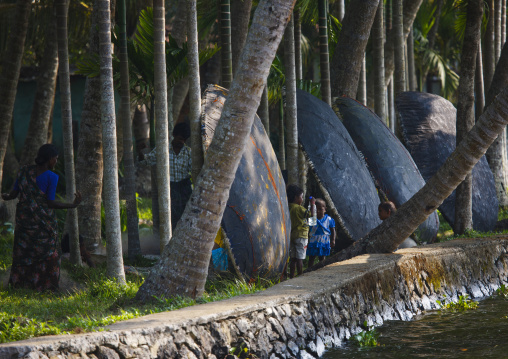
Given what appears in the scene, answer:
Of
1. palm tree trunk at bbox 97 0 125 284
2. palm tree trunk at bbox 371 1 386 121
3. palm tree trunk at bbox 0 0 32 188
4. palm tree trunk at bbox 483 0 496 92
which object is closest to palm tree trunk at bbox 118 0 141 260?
palm tree trunk at bbox 97 0 125 284

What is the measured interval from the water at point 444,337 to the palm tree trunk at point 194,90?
94.6 inches

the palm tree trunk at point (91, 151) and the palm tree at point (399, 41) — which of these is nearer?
the palm tree trunk at point (91, 151)

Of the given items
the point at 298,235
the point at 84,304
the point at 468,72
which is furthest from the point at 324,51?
the point at 84,304

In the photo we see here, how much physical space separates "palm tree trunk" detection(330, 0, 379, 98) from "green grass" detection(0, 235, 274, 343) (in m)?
4.92

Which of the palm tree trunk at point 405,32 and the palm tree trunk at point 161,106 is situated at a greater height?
the palm tree trunk at point 405,32

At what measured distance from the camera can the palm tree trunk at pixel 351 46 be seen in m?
9.74

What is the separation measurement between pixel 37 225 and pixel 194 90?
6.70 ft

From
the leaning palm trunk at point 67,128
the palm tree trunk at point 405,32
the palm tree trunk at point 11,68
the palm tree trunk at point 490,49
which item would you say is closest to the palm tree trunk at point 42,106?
the palm tree trunk at point 11,68

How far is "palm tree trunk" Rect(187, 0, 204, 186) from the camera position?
6.12 meters

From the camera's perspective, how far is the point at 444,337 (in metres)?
5.45

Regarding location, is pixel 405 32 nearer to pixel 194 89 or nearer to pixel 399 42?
pixel 399 42

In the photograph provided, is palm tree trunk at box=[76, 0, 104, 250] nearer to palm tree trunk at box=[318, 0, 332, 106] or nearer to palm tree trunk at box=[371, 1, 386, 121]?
palm tree trunk at box=[318, 0, 332, 106]

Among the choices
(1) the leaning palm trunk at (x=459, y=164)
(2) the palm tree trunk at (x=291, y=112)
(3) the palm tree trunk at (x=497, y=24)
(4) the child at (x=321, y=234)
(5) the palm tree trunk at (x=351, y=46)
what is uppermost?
(3) the palm tree trunk at (x=497, y=24)

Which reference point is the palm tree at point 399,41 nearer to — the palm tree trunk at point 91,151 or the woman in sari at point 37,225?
the palm tree trunk at point 91,151
